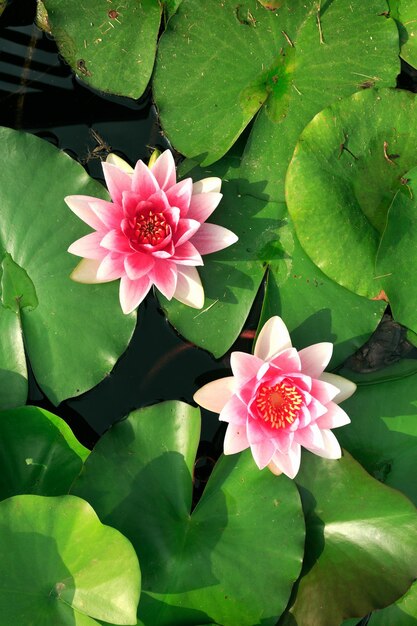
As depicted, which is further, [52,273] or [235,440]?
[52,273]

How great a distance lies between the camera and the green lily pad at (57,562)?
2.04m

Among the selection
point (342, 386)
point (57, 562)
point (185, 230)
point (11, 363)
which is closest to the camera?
point (57, 562)

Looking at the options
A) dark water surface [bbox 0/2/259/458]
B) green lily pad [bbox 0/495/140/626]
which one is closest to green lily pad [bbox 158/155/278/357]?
dark water surface [bbox 0/2/259/458]

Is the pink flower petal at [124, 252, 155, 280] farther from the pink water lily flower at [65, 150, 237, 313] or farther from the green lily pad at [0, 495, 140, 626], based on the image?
the green lily pad at [0, 495, 140, 626]

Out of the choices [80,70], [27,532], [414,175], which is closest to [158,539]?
[27,532]

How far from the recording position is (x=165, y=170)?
88.5 inches

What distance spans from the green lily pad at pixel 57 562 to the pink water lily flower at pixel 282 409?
55cm

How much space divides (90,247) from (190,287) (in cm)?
41

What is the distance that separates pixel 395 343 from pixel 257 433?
90 centimetres

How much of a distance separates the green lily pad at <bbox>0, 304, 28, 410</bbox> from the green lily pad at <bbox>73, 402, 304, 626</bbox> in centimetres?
42

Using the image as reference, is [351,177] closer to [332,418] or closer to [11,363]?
[332,418]

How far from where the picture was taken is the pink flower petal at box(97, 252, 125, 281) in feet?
7.19

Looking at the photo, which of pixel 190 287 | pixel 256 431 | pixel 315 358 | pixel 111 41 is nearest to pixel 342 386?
pixel 315 358

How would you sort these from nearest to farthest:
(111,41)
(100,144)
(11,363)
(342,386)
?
(342,386) < (11,363) < (111,41) < (100,144)
